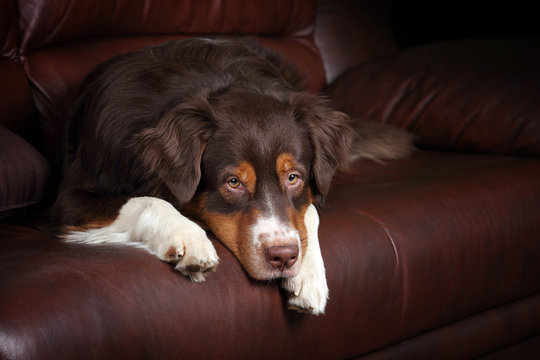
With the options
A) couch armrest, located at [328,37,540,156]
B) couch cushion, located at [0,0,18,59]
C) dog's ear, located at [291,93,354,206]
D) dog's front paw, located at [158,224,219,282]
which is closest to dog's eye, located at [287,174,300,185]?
dog's ear, located at [291,93,354,206]

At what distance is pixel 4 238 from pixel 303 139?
3.34 feet

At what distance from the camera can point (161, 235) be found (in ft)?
5.85

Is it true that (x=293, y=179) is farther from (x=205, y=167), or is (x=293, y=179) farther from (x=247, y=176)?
(x=205, y=167)

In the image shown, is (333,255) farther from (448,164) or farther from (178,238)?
(448,164)

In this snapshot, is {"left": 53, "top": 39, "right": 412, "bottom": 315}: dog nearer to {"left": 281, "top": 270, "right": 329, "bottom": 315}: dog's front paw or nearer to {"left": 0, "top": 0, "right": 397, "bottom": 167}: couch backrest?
{"left": 281, "top": 270, "right": 329, "bottom": 315}: dog's front paw

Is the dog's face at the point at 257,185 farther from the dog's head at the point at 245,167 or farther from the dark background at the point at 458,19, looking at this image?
the dark background at the point at 458,19

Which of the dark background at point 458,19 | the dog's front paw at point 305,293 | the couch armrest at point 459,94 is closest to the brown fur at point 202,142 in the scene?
the dog's front paw at point 305,293

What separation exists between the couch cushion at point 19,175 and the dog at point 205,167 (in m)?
0.10

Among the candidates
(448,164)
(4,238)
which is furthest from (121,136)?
(448,164)

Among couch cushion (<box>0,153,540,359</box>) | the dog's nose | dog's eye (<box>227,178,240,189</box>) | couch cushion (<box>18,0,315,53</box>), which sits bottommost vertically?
couch cushion (<box>0,153,540,359</box>)

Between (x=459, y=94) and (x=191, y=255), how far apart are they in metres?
2.10

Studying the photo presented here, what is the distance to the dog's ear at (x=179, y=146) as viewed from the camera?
6.44 ft

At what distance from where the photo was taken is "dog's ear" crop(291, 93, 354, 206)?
2.19 metres

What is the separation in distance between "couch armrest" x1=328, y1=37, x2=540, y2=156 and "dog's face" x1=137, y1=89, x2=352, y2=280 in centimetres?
137
